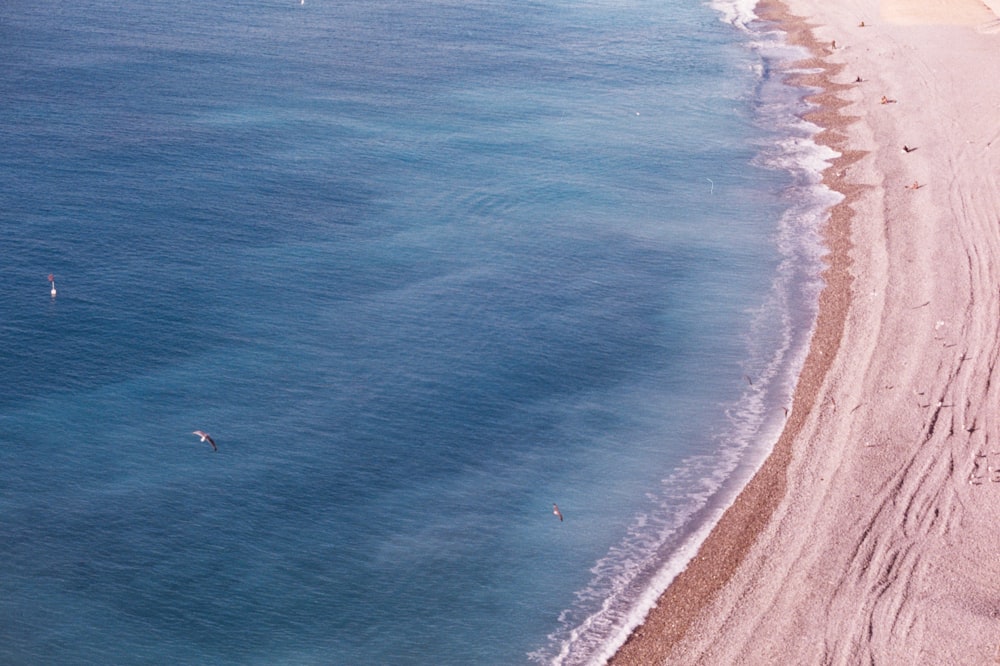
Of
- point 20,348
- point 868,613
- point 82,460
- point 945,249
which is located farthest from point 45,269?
point 945,249

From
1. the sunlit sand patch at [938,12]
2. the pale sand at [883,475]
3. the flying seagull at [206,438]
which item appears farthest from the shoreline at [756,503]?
the sunlit sand patch at [938,12]

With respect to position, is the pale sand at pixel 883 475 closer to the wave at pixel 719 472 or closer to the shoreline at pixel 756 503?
the shoreline at pixel 756 503

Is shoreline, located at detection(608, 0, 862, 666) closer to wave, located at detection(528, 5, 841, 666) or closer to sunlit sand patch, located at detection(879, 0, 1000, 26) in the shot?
wave, located at detection(528, 5, 841, 666)

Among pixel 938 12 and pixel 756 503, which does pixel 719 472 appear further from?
pixel 938 12

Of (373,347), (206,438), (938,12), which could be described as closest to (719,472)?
(373,347)

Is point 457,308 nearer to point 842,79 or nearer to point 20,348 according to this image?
point 20,348

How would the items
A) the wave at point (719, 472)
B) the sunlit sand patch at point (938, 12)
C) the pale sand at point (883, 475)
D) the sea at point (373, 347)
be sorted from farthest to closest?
1. the sunlit sand patch at point (938, 12)
2. the sea at point (373, 347)
3. the wave at point (719, 472)
4. the pale sand at point (883, 475)
